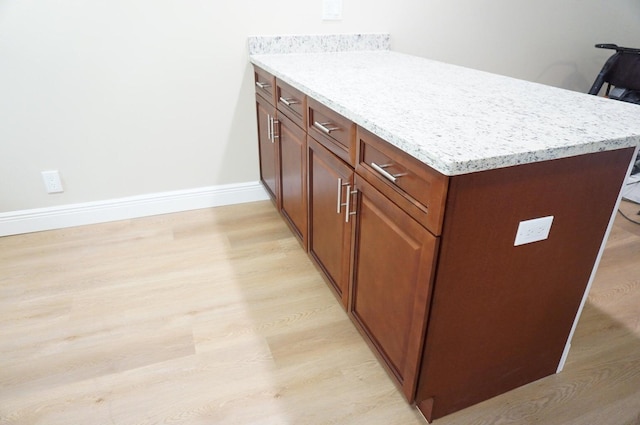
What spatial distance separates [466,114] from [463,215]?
14.8 inches

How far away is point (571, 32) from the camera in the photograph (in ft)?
→ 9.99

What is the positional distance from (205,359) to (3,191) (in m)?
1.57

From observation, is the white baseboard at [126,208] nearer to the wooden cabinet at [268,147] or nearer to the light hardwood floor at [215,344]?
the light hardwood floor at [215,344]

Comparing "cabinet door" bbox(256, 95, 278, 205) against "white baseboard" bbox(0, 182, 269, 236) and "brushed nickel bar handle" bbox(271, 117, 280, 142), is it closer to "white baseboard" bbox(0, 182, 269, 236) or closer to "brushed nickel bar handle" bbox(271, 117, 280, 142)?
"brushed nickel bar handle" bbox(271, 117, 280, 142)

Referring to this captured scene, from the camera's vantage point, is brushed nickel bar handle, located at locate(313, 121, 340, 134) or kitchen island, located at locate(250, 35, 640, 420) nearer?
kitchen island, located at locate(250, 35, 640, 420)

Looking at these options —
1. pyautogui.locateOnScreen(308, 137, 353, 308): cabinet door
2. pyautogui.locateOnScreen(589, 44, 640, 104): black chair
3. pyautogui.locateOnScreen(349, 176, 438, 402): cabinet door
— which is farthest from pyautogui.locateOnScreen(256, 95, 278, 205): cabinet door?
pyautogui.locateOnScreen(589, 44, 640, 104): black chair

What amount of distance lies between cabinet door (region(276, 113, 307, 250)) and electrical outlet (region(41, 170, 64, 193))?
3.97 ft

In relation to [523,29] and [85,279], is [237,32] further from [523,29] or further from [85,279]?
[523,29]

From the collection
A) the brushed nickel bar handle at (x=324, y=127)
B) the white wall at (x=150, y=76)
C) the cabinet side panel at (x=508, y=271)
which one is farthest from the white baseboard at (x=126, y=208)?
the cabinet side panel at (x=508, y=271)

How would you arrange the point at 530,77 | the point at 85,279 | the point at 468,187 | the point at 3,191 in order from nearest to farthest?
the point at 468,187, the point at 85,279, the point at 3,191, the point at 530,77

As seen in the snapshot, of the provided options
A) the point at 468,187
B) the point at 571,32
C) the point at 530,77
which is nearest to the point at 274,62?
the point at 468,187

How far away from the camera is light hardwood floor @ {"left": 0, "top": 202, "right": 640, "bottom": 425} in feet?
4.42

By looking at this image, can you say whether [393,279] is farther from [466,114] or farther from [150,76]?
[150,76]

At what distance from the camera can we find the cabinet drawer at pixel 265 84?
208 cm
